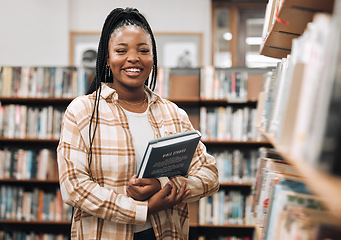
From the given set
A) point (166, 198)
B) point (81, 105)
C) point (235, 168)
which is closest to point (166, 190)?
point (166, 198)

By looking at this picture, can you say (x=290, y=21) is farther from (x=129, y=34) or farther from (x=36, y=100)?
(x=36, y=100)

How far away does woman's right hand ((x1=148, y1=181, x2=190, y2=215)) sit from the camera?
4.64 ft

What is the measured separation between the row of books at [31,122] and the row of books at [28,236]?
2.82 feet

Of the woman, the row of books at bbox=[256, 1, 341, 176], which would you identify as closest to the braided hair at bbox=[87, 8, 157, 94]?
the woman

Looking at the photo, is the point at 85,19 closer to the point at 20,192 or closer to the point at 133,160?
the point at 20,192

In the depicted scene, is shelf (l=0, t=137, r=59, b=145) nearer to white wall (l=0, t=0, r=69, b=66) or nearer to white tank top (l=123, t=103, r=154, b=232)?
white wall (l=0, t=0, r=69, b=66)

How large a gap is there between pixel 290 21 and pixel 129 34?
1.90 ft

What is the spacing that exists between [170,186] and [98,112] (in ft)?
1.23

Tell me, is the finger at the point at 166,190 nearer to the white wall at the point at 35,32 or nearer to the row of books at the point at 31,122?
the row of books at the point at 31,122

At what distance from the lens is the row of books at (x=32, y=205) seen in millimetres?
3551

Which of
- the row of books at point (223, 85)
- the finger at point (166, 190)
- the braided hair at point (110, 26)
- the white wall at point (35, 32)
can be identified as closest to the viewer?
the finger at point (166, 190)

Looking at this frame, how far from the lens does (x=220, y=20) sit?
509 cm

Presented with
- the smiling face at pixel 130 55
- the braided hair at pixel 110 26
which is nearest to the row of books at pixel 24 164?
the braided hair at pixel 110 26

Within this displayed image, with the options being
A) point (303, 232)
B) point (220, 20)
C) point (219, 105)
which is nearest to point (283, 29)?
point (303, 232)
